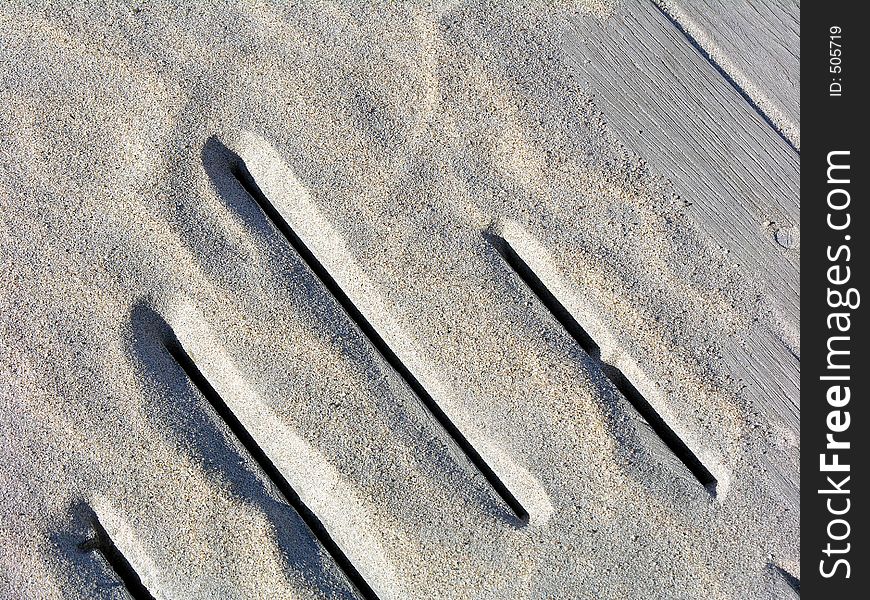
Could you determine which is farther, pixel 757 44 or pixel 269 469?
pixel 757 44

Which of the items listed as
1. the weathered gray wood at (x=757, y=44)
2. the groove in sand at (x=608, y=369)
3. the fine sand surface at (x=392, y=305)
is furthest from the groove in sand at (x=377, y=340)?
the weathered gray wood at (x=757, y=44)

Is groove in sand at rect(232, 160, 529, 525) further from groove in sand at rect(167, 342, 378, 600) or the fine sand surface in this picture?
groove in sand at rect(167, 342, 378, 600)

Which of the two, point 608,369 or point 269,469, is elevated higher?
point 269,469
